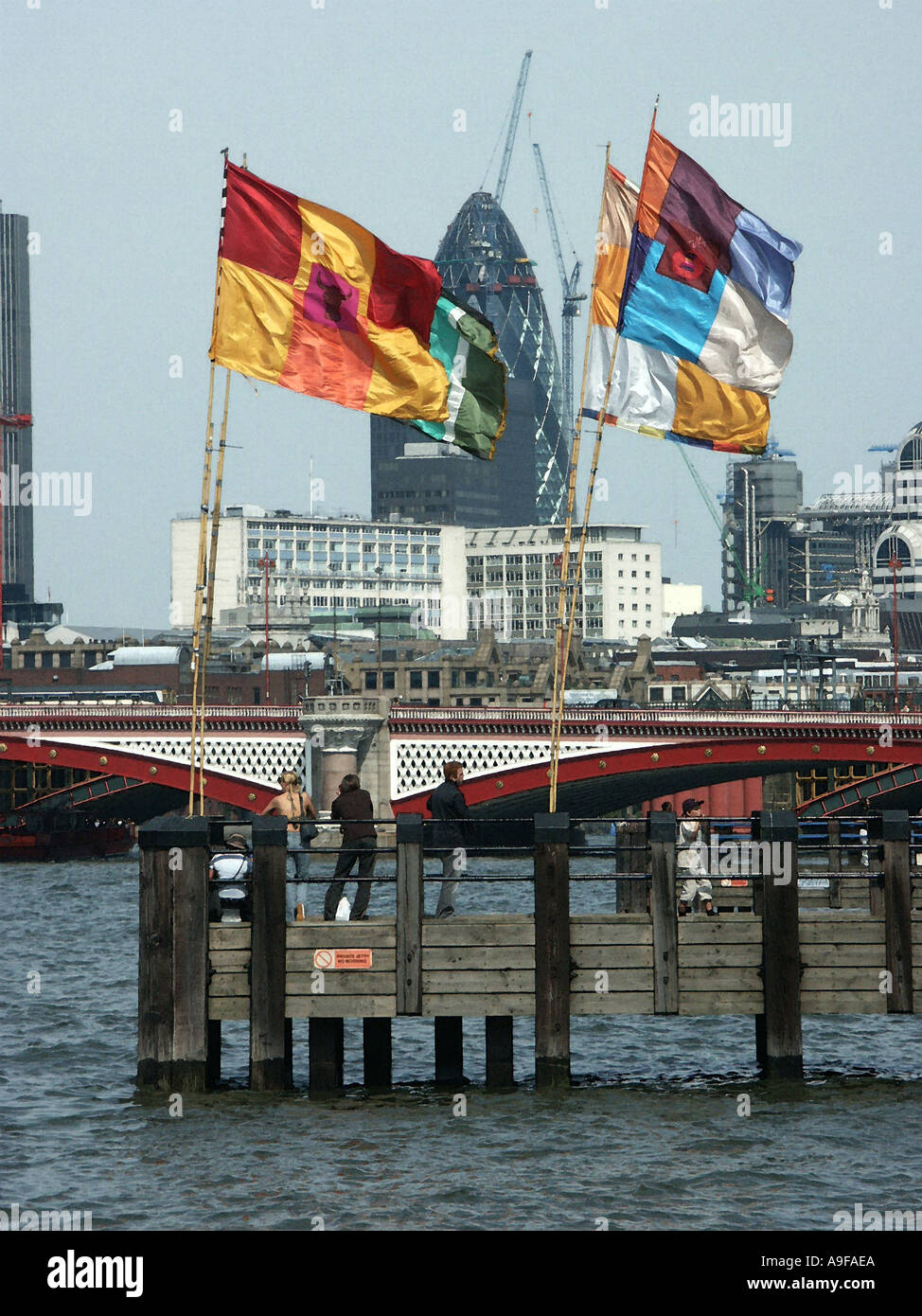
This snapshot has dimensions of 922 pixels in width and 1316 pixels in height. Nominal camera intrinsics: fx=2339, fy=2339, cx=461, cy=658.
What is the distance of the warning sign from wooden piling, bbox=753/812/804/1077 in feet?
16.2

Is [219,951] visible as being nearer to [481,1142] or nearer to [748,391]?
[481,1142]

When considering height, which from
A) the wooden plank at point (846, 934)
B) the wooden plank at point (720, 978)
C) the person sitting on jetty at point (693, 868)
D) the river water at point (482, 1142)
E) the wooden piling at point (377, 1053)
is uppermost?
the person sitting on jetty at point (693, 868)

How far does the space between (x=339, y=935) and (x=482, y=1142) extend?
302cm

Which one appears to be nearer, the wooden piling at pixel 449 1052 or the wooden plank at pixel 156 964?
the wooden plank at pixel 156 964

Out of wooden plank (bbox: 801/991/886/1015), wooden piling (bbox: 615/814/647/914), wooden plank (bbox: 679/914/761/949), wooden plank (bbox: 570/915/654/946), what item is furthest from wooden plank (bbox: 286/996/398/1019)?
wooden piling (bbox: 615/814/647/914)

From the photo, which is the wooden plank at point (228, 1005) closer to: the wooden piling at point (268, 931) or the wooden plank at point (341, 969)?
the wooden piling at point (268, 931)

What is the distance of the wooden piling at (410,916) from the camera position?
92.6ft

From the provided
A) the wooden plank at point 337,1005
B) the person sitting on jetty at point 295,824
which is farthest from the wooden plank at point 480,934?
the person sitting on jetty at point 295,824

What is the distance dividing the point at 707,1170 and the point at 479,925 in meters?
4.08

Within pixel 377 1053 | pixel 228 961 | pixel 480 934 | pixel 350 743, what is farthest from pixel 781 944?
pixel 350 743

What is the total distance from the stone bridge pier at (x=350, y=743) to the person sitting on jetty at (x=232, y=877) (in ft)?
242

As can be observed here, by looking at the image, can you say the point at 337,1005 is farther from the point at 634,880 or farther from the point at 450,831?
the point at 634,880
